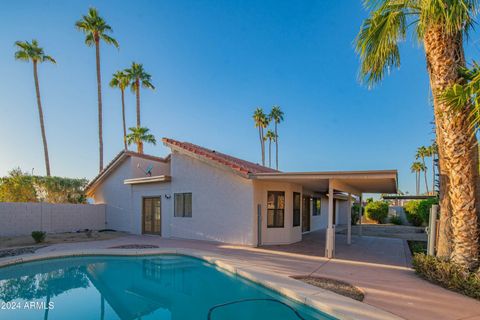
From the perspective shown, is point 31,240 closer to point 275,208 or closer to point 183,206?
point 183,206

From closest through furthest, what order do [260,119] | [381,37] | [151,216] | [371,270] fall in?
1. [381,37]
2. [371,270]
3. [151,216]
4. [260,119]

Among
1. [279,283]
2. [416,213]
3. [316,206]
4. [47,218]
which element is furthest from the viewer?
[416,213]

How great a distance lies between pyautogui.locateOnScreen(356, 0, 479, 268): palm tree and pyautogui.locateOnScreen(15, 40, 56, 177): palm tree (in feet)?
85.6

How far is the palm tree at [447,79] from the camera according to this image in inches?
261

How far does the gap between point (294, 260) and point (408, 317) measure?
4.96m

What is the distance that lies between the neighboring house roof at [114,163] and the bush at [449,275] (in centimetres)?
1477

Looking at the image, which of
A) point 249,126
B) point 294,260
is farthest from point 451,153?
point 249,126

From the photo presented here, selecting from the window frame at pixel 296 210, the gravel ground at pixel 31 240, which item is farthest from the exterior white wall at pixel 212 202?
the gravel ground at pixel 31 240

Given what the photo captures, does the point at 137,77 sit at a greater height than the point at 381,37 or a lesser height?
greater

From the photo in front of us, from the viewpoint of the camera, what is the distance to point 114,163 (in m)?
19.2

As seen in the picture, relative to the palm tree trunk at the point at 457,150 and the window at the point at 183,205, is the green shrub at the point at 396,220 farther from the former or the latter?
the palm tree trunk at the point at 457,150

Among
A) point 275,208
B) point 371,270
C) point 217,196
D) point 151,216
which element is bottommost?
point 371,270

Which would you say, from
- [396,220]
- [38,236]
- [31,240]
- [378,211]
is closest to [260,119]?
[378,211]

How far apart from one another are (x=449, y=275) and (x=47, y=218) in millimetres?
19554
